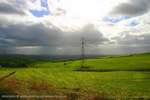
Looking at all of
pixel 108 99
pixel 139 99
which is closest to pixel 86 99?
pixel 108 99

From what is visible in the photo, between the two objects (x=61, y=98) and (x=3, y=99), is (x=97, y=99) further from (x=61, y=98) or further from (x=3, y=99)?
(x=3, y=99)

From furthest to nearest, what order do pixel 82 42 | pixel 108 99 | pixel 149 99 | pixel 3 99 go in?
pixel 82 42 < pixel 149 99 < pixel 108 99 < pixel 3 99

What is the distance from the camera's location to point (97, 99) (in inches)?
888

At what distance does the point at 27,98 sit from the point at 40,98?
1123mm

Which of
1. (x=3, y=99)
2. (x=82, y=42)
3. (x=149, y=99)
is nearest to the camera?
(x=3, y=99)

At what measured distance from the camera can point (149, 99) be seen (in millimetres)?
25094

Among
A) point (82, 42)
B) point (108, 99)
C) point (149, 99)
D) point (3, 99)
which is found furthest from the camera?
point (82, 42)

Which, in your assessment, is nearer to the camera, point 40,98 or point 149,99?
point 40,98

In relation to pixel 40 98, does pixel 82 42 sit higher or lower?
higher

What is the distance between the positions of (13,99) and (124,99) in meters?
10.3

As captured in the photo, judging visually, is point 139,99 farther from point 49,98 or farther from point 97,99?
point 49,98

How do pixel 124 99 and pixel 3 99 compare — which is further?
pixel 124 99

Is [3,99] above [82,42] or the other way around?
the other way around

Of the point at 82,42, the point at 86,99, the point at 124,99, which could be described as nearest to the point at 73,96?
the point at 86,99
